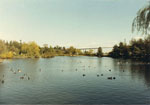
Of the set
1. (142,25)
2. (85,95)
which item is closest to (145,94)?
(85,95)

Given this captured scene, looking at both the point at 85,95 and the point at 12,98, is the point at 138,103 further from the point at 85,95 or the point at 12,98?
the point at 12,98

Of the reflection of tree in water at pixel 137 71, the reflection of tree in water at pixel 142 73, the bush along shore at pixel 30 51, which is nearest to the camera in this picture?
the reflection of tree in water at pixel 142 73

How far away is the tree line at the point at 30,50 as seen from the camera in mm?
93912

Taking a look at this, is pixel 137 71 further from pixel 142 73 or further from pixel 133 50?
pixel 133 50

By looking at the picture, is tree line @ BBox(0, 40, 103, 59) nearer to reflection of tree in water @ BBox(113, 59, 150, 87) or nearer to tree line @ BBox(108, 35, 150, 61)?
tree line @ BBox(108, 35, 150, 61)

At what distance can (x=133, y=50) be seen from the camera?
10038 cm

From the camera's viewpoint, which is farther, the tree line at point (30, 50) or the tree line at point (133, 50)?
the tree line at point (30, 50)

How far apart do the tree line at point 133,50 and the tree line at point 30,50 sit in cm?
3566

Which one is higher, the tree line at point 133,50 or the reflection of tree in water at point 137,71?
the tree line at point 133,50

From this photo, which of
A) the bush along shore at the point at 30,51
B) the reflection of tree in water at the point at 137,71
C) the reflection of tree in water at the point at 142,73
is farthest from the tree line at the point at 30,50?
the reflection of tree in water at the point at 142,73

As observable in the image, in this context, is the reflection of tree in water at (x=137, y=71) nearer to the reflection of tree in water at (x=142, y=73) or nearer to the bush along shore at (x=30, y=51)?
the reflection of tree in water at (x=142, y=73)

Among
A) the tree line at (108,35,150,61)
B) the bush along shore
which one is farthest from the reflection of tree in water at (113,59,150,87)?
the bush along shore

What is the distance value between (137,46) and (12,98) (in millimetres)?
91460

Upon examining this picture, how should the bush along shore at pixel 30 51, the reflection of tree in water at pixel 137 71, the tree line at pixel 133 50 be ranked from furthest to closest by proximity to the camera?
the bush along shore at pixel 30 51 → the tree line at pixel 133 50 → the reflection of tree in water at pixel 137 71
